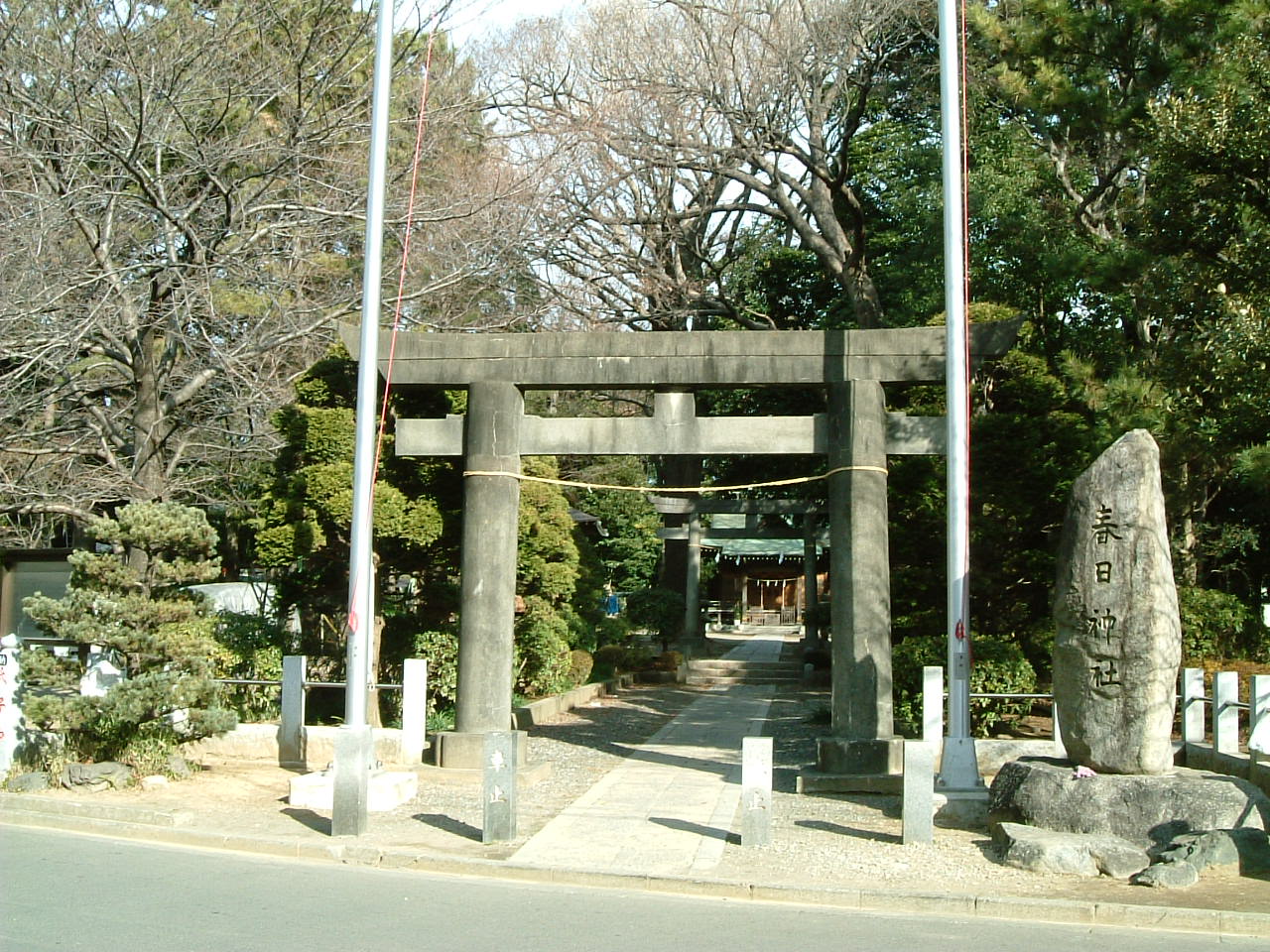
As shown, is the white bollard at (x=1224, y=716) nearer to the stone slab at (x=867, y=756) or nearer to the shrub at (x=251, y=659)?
the stone slab at (x=867, y=756)

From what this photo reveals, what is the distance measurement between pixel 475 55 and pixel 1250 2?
15.8m

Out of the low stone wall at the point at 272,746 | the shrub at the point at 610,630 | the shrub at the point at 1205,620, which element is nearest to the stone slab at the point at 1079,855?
the low stone wall at the point at 272,746

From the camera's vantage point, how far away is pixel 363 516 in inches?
410

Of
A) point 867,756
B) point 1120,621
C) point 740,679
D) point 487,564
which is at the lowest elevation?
point 740,679

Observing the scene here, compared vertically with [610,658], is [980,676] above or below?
above

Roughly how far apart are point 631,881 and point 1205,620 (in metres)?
11.2

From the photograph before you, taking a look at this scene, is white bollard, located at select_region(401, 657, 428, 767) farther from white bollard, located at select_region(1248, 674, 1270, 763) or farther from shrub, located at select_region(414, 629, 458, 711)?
white bollard, located at select_region(1248, 674, 1270, 763)

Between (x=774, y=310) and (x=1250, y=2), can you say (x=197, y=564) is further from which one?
(x=774, y=310)

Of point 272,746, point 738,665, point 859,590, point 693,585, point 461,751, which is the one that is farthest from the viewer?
point 693,585

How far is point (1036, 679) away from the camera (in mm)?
15664

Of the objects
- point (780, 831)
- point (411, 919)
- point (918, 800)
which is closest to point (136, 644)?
point (411, 919)

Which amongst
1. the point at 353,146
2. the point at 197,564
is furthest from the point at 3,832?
the point at 353,146

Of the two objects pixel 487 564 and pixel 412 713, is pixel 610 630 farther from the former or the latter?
pixel 487 564

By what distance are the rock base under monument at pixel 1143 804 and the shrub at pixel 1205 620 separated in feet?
24.8
